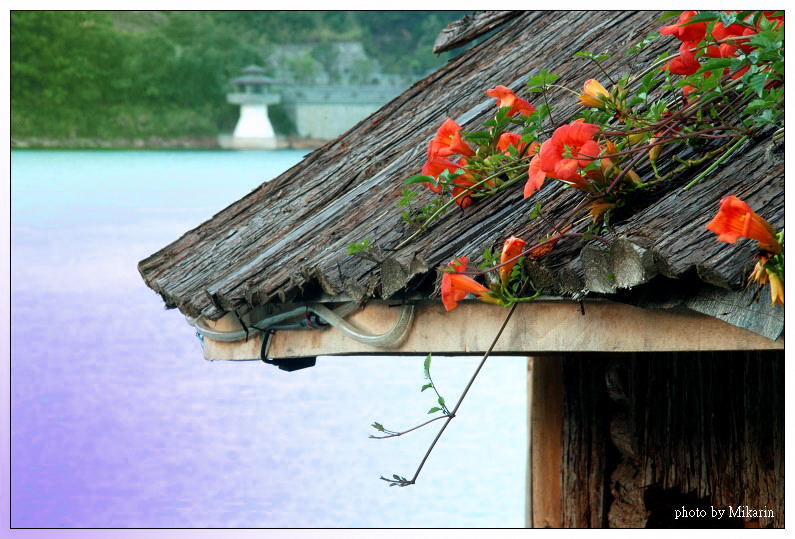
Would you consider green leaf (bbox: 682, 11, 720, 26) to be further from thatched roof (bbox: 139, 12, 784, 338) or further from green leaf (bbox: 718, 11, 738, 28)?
thatched roof (bbox: 139, 12, 784, 338)

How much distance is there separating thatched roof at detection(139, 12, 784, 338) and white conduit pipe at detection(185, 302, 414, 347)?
3cm

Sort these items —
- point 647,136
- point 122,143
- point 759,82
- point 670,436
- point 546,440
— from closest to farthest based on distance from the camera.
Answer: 1. point 759,82
2. point 647,136
3. point 670,436
4. point 546,440
5. point 122,143

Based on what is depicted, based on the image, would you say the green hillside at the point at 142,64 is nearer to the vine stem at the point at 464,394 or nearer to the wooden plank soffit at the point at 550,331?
the wooden plank soffit at the point at 550,331

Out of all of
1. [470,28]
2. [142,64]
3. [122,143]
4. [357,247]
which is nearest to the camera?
[357,247]

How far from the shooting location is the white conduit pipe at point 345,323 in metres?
1.49

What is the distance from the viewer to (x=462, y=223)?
1.53m

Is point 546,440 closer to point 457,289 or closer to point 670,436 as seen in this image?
point 670,436

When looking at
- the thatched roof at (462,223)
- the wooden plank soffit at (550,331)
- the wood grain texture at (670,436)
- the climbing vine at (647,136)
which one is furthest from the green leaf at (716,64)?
the wood grain texture at (670,436)

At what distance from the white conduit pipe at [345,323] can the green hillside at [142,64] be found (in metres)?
14.9

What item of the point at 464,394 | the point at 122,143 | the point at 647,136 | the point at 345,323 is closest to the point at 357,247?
the point at 345,323

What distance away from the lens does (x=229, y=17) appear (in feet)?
66.5

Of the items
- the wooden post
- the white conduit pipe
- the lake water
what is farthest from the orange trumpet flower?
the lake water

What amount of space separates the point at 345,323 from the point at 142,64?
1880 cm

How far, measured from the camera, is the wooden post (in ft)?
8.11
